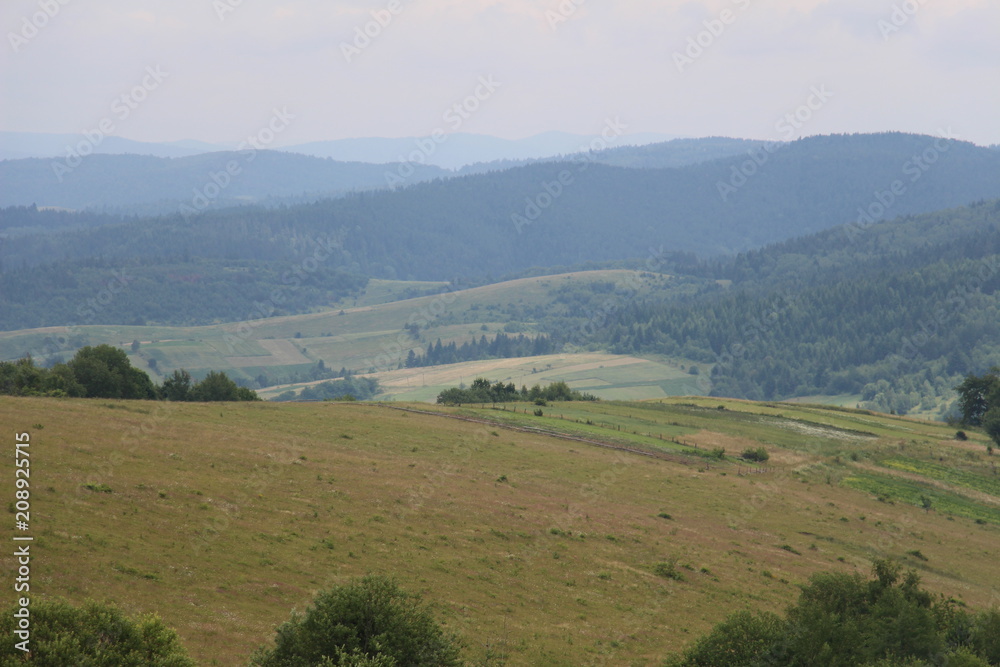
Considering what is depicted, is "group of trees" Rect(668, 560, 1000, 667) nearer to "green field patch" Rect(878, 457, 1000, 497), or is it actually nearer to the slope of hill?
the slope of hill

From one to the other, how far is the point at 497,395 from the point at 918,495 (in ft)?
179

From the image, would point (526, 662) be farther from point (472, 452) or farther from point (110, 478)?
point (472, 452)

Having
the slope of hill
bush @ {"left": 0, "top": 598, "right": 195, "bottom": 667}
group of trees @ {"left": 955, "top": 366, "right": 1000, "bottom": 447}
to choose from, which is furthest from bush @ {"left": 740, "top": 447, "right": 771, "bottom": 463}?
bush @ {"left": 0, "top": 598, "right": 195, "bottom": 667}

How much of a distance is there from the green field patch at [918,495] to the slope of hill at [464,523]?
0.30 meters

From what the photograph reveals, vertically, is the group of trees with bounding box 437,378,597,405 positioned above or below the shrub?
above

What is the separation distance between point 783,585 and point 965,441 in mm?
74297

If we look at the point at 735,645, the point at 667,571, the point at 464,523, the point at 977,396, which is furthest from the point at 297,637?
the point at 977,396

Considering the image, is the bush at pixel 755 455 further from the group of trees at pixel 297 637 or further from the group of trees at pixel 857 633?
the group of trees at pixel 297 637

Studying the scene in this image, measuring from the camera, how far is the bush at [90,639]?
61.6 ft

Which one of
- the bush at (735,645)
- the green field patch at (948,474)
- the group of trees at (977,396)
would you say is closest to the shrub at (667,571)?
the bush at (735,645)

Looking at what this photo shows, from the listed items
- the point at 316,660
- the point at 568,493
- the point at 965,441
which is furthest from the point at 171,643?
the point at 965,441

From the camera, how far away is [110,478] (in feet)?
126

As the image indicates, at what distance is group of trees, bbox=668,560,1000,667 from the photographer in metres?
28.1

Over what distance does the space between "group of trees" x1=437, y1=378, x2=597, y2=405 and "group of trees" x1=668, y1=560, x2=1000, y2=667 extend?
A: 7441 centimetres
